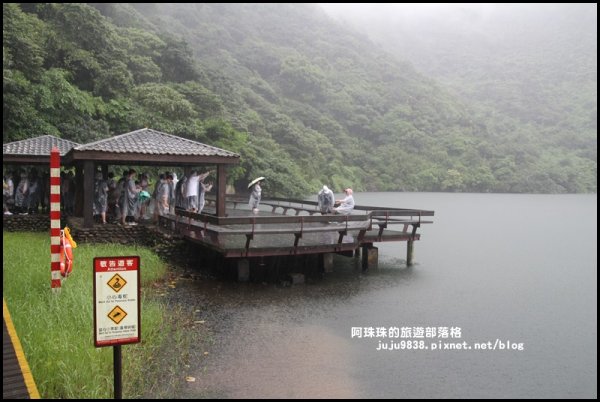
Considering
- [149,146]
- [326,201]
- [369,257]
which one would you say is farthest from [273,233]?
[149,146]

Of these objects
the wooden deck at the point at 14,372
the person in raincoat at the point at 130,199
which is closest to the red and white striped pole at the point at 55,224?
the wooden deck at the point at 14,372

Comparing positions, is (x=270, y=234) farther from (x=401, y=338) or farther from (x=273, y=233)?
(x=401, y=338)

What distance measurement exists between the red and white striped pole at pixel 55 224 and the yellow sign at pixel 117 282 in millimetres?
4016

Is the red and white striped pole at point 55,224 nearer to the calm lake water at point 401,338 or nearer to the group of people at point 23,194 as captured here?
the calm lake water at point 401,338

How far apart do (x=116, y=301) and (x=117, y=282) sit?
6.3 inches

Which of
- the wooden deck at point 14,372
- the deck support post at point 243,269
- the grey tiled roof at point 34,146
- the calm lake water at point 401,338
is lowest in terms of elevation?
the calm lake water at point 401,338

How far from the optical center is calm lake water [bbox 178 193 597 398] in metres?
6.46

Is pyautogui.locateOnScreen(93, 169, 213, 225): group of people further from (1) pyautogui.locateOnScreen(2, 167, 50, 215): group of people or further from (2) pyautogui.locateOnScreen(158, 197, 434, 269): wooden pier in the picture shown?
(1) pyautogui.locateOnScreen(2, 167, 50, 215): group of people

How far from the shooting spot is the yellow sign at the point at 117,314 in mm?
4410

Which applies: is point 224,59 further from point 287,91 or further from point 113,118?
point 113,118

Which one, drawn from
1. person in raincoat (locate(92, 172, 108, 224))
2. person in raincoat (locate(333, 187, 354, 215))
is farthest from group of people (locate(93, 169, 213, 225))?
person in raincoat (locate(333, 187, 354, 215))

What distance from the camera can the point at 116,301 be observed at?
4.41 m

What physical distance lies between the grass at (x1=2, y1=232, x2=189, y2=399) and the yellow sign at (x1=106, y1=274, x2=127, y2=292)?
151 centimetres

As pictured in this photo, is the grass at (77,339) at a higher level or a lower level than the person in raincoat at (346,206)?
lower
